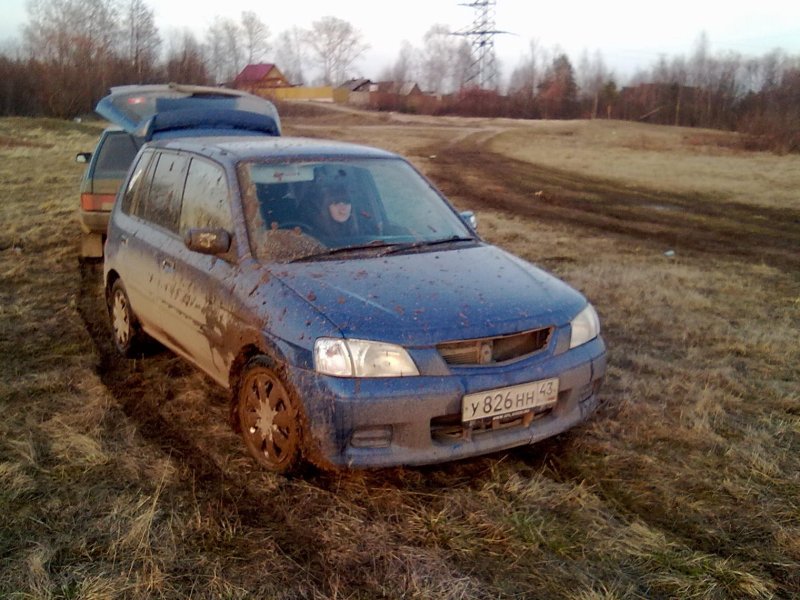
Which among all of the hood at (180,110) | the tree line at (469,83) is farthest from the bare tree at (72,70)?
the hood at (180,110)

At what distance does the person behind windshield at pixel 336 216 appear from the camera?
4.49 meters

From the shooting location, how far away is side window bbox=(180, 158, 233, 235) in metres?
4.52

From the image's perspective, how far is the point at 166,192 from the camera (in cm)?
521

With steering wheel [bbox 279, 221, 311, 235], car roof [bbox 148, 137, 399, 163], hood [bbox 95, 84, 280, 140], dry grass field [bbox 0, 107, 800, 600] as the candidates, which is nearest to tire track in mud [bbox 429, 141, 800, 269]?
dry grass field [bbox 0, 107, 800, 600]

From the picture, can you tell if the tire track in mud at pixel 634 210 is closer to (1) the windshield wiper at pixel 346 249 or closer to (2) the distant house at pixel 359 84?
(1) the windshield wiper at pixel 346 249

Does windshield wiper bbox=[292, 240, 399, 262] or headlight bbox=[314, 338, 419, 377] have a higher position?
windshield wiper bbox=[292, 240, 399, 262]

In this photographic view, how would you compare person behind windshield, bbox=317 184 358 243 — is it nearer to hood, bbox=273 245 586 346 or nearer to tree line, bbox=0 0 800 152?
hood, bbox=273 245 586 346

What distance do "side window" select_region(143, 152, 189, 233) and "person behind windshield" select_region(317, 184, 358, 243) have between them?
3.39ft

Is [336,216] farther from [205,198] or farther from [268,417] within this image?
[268,417]

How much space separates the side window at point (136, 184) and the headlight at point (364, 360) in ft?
9.00

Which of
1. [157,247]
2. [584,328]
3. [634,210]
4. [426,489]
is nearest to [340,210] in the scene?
[157,247]

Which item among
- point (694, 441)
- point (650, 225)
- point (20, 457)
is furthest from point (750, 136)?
point (20, 457)

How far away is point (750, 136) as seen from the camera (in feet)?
107

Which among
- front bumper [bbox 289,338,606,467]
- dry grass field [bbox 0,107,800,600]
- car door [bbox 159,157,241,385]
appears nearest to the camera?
dry grass field [bbox 0,107,800,600]
